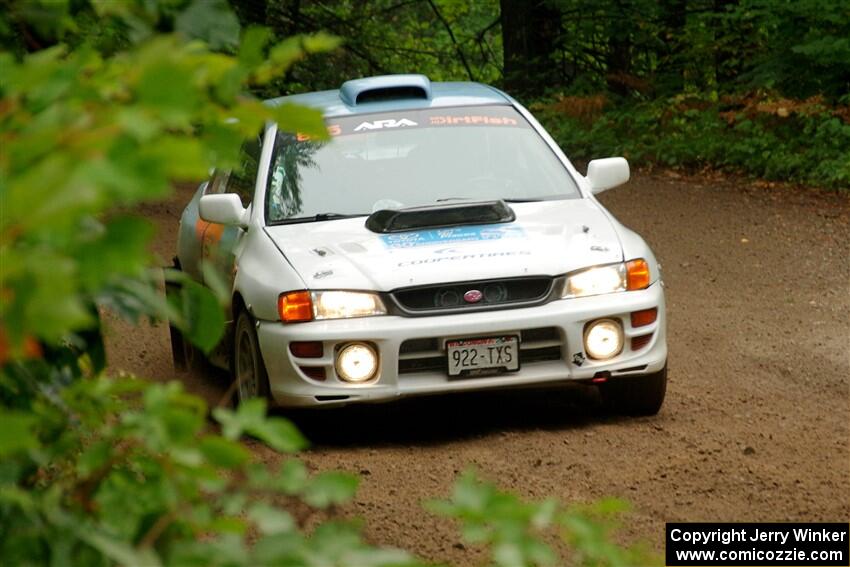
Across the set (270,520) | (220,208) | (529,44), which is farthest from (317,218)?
(529,44)

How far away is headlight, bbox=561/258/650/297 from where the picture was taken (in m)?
7.35

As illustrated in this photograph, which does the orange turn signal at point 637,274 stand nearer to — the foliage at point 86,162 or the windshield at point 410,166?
the windshield at point 410,166

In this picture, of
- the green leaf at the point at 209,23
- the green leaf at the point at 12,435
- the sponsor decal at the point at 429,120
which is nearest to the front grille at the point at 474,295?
the sponsor decal at the point at 429,120

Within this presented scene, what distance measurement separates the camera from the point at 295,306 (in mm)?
7230

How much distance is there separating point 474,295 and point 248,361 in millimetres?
1376

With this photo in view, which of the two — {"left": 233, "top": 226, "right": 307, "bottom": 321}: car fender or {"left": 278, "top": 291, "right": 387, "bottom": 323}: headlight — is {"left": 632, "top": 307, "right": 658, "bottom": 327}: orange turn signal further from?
{"left": 233, "top": 226, "right": 307, "bottom": 321}: car fender

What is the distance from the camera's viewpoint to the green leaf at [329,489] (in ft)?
6.89

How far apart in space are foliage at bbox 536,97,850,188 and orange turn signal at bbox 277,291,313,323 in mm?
10176

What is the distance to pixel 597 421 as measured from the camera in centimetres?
781

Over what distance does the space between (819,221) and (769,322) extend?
4400 millimetres

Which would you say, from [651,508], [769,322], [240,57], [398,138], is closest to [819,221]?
[769,322]

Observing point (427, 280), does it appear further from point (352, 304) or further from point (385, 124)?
point (385, 124)

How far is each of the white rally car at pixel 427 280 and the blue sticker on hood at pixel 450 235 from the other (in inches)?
0.4

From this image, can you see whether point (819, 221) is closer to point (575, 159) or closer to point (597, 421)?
point (575, 159)
